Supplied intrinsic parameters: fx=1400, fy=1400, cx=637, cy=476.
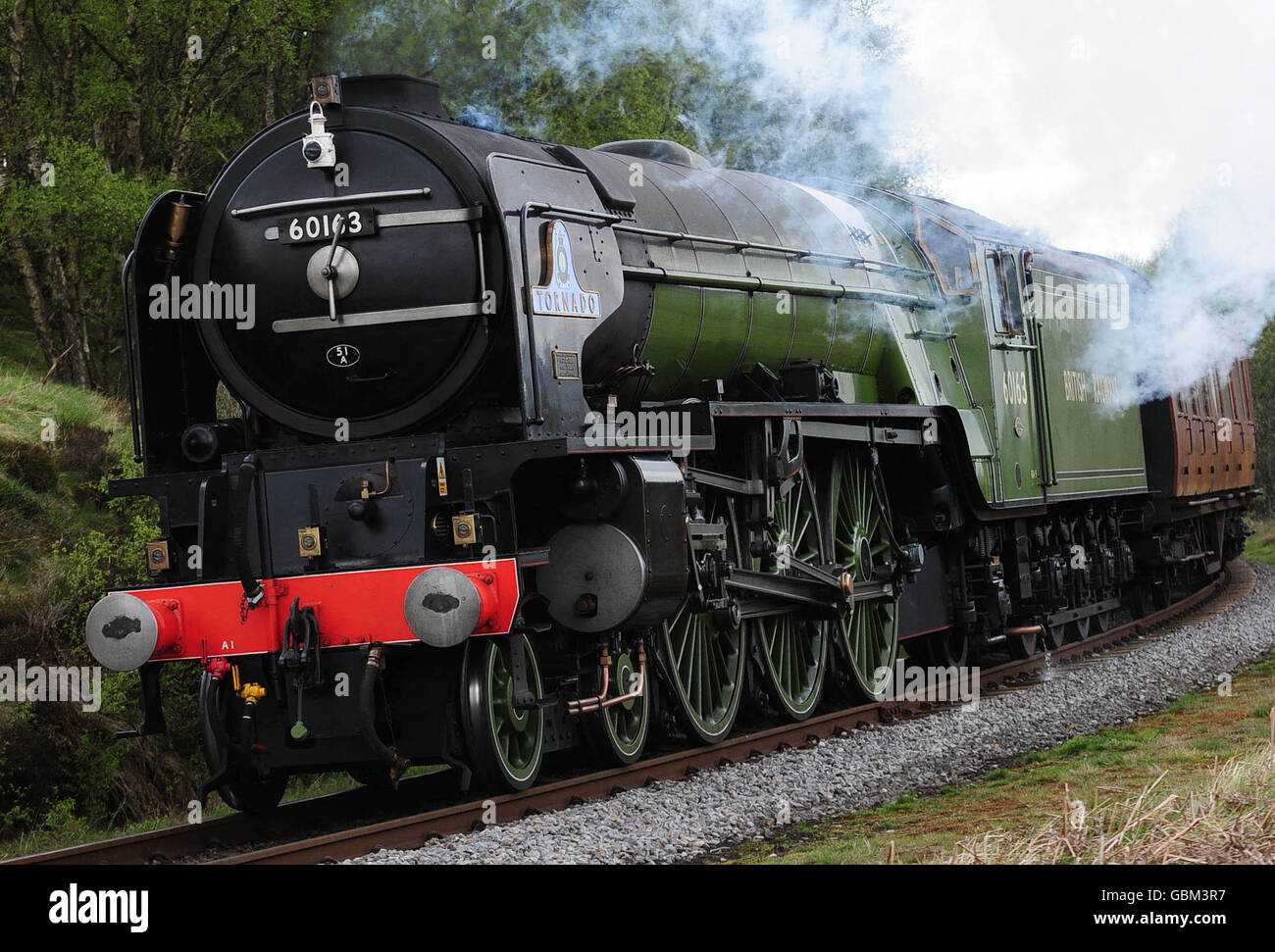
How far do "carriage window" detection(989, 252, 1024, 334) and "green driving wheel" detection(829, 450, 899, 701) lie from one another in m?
2.28

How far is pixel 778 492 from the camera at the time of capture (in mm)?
8961

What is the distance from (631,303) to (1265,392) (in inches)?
1326

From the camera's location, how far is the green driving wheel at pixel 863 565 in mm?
10148

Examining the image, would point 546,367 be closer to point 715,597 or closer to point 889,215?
point 715,597

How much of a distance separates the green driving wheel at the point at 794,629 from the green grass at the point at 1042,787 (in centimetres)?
165

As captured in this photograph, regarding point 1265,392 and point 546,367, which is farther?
point 1265,392

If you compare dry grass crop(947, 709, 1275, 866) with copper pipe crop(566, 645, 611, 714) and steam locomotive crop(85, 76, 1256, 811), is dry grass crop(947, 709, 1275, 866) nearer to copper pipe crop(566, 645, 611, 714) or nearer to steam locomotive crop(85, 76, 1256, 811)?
copper pipe crop(566, 645, 611, 714)

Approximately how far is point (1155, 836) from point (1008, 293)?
8128mm

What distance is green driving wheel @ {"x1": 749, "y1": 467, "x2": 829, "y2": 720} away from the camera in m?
9.12
